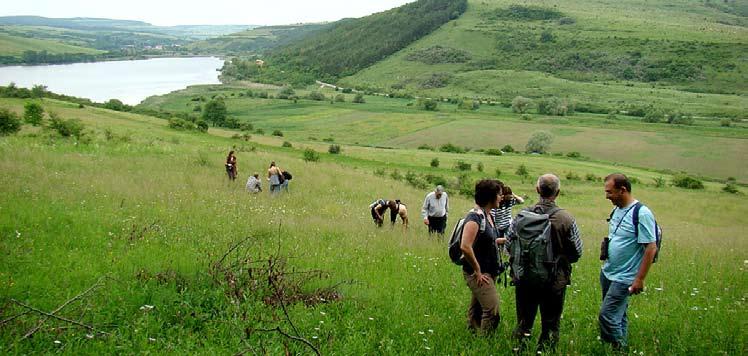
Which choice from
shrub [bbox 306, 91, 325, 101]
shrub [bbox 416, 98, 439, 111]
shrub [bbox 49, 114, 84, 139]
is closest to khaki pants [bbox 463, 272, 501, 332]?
shrub [bbox 49, 114, 84, 139]

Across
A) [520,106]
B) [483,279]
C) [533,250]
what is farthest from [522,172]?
[520,106]

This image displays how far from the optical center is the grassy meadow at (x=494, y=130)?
65875 mm

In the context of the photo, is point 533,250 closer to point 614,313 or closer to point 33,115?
point 614,313

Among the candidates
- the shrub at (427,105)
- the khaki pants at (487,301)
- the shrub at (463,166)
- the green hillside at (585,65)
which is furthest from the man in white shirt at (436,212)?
the green hillside at (585,65)

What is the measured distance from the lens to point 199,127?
171 ft

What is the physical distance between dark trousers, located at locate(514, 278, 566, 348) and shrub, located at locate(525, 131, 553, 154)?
67908 mm

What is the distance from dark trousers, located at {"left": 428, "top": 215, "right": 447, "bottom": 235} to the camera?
11812mm

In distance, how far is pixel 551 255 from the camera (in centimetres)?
517

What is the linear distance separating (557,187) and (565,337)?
1671mm

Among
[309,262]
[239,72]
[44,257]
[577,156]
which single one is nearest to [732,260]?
[309,262]

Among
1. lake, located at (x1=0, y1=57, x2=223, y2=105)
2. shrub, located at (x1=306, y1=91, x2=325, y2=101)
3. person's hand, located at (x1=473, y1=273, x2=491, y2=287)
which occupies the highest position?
person's hand, located at (x1=473, y1=273, x2=491, y2=287)

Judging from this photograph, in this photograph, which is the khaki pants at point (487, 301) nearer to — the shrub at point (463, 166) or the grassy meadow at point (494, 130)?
the shrub at point (463, 166)

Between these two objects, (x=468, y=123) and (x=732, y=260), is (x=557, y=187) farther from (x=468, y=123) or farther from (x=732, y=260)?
(x=468, y=123)

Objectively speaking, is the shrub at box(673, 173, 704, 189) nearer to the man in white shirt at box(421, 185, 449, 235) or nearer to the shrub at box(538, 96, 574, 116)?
the man in white shirt at box(421, 185, 449, 235)
